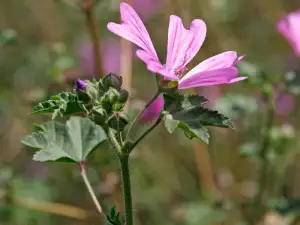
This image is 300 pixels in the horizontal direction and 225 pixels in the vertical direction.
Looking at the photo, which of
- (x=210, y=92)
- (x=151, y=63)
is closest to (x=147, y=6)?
(x=210, y=92)

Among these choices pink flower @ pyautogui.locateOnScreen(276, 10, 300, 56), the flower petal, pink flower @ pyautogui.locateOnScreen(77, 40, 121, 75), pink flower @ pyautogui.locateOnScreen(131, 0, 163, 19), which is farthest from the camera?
pink flower @ pyautogui.locateOnScreen(131, 0, 163, 19)

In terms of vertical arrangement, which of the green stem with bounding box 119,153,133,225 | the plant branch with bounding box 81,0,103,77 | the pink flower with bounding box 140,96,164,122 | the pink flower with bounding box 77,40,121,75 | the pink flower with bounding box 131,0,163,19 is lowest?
the green stem with bounding box 119,153,133,225

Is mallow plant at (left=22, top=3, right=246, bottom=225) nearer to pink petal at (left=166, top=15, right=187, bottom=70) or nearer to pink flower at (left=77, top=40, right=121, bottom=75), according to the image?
pink petal at (left=166, top=15, right=187, bottom=70)

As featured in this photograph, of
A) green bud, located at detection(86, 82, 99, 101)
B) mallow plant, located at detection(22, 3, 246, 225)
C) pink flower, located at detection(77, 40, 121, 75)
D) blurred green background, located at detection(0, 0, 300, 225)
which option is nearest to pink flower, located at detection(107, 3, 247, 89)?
mallow plant, located at detection(22, 3, 246, 225)

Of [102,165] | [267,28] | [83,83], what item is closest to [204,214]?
[102,165]

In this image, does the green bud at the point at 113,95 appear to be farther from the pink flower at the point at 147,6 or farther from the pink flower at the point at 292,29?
the pink flower at the point at 147,6

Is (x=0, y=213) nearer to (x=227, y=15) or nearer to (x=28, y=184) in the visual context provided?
(x=28, y=184)

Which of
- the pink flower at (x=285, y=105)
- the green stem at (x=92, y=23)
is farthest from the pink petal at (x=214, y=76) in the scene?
the pink flower at (x=285, y=105)
